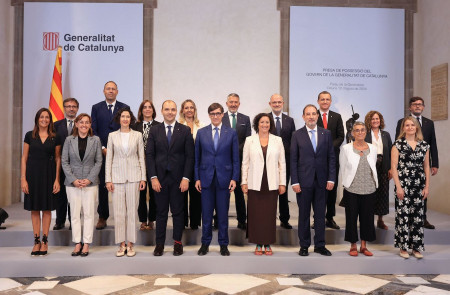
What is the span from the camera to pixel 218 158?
12.8 ft

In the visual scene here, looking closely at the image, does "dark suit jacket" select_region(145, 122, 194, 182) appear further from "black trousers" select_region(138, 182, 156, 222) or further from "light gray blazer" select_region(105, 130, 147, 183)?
"black trousers" select_region(138, 182, 156, 222)

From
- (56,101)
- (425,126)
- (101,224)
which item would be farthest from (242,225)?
(56,101)

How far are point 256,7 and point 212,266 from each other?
4602 mm

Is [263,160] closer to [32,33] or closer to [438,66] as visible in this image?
[438,66]

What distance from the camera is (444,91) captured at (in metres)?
6.07

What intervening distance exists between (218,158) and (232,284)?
1138 mm

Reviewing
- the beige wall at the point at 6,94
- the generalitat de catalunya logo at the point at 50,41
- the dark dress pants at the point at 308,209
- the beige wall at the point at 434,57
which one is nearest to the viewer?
the dark dress pants at the point at 308,209

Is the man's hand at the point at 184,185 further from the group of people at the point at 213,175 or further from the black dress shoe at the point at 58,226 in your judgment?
the black dress shoe at the point at 58,226

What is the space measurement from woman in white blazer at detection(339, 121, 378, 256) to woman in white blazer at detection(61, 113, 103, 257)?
94.0 inches

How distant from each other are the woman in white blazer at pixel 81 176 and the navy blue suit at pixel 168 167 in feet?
1.75

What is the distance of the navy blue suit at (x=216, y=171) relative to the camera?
3.88m

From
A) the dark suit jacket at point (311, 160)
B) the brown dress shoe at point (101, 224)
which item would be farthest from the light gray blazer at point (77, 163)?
the dark suit jacket at point (311, 160)

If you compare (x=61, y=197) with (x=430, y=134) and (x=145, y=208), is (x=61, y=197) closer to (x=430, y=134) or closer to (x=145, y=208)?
(x=145, y=208)

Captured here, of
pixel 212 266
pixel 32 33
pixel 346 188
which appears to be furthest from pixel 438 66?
pixel 32 33
